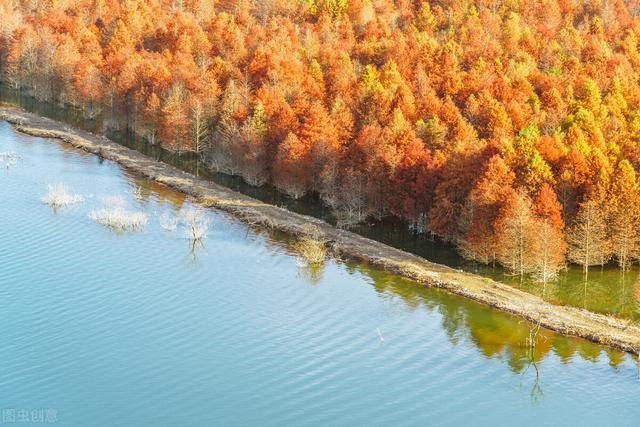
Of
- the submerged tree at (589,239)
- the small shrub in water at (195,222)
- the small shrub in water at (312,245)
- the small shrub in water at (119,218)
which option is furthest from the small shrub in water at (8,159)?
the submerged tree at (589,239)

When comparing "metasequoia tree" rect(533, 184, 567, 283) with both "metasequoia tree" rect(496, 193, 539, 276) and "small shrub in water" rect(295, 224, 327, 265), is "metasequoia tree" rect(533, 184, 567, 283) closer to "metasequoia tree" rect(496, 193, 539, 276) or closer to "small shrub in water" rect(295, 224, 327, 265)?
"metasequoia tree" rect(496, 193, 539, 276)

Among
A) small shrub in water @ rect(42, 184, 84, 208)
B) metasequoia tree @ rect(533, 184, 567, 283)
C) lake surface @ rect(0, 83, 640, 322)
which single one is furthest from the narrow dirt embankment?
small shrub in water @ rect(42, 184, 84, 208)

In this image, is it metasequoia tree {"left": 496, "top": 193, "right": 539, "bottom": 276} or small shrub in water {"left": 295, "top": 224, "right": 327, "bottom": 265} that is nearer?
metasequoia tree {"left": 496, "top": 193, "right": 539, "bottom": 276}

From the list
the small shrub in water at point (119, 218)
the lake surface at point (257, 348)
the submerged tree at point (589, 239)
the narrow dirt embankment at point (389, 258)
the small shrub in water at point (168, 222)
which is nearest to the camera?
the lake surface at point (257, 348)

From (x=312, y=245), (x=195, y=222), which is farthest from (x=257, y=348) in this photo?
(x=195, y=222)

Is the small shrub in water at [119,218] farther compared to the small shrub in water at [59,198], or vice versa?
the small shrub in water at [59,198]

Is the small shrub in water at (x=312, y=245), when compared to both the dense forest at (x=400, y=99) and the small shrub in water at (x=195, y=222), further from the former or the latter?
the small shrub in water at (x=195, y=222)

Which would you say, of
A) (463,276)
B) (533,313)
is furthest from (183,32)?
(533,313)
